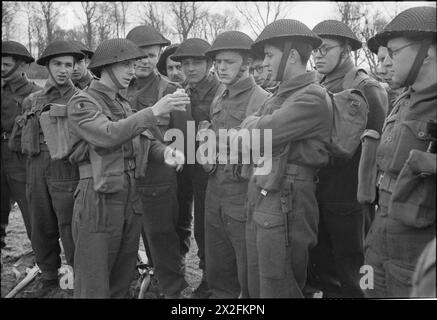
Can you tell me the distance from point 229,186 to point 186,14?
56.2 inches

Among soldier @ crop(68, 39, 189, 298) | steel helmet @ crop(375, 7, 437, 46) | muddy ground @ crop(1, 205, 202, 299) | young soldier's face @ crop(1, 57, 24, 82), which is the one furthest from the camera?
young soldier's face @ crop(1, 57, 24, 82)

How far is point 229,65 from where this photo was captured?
11.4 ft

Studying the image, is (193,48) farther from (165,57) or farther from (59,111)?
(59,111)

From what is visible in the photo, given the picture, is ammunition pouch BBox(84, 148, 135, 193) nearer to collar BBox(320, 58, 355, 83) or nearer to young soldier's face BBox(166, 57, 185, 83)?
collar BBox(320, 58, 355, 83)

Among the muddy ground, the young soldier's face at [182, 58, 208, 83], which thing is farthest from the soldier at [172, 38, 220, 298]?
the muddy ground

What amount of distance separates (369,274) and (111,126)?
187 cm

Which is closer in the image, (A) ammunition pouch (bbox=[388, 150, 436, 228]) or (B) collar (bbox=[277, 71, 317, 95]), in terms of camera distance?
(A) ammunition pouch (bbox=[388, 150, 436, 228])

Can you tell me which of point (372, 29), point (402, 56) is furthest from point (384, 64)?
point (402, 56)

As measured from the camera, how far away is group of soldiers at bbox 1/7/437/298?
2.41 metres

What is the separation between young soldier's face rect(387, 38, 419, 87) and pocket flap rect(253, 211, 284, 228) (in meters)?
1.03

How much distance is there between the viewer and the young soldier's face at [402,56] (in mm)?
2395

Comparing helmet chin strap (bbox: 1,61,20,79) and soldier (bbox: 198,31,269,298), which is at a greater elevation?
helmet chin strap (bbox: 1,61,20,79)

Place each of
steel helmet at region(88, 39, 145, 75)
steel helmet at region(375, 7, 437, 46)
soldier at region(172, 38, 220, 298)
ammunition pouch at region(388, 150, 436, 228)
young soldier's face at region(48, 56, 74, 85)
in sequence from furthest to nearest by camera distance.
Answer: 1. soldier at region(172, 38, 220, 298)
2. young soldier's face at region(48, 56, 74, 85)
3. steel helmet at region(88, 39, 145, 75)
4. steel helmet at region(375, 7, 437, 46)
5. ammunition pouch at region(388, 150, 436, 228)
